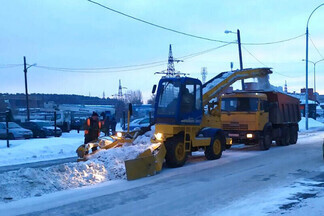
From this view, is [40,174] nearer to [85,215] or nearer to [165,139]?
[85,215]

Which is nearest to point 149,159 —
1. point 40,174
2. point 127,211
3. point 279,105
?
point 40,174

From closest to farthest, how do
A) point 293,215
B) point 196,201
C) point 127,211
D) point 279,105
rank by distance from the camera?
point 293,215 → point 127,211 → point 196,201 → point 279,105

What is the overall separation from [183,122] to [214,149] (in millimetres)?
2178

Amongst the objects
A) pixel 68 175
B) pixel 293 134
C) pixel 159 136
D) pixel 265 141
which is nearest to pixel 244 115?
pixel 265 141

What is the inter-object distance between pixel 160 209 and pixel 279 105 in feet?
45.4

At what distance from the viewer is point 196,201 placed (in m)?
7.89

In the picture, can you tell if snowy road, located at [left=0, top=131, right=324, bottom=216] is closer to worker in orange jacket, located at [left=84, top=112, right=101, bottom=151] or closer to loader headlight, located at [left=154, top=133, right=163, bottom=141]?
loader headlight, located at [left=154, top=133, right=163, bottom=141]

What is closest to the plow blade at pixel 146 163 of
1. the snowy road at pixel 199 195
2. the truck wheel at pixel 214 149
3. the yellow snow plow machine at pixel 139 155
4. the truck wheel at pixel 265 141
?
the yellow snow plow machine at pixel 139 155

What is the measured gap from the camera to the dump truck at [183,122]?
1255cm

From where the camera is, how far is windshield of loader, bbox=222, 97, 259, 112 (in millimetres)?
17922

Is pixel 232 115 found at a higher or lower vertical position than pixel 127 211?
higher

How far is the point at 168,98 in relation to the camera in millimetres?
13117

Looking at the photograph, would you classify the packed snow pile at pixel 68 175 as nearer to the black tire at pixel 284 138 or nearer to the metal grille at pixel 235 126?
the metal grille at pixel 235 126

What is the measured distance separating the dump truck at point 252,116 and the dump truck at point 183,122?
293 cm
